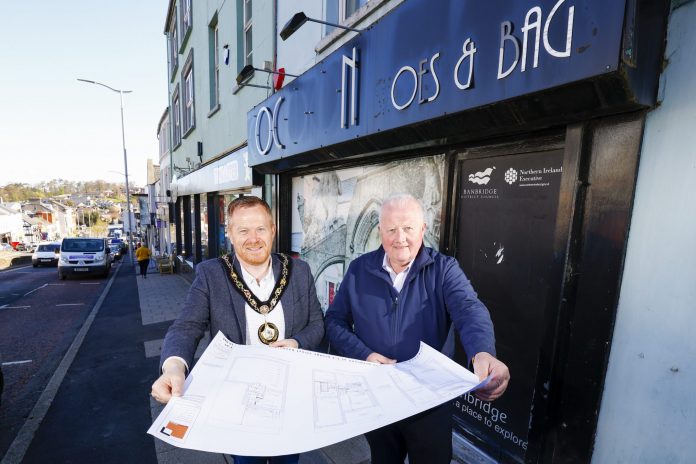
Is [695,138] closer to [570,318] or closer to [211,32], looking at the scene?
[570,318]

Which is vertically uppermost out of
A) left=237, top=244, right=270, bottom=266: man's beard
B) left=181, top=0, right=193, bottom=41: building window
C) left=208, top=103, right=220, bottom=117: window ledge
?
left=181, top=0, right=193, bottom=41: building window

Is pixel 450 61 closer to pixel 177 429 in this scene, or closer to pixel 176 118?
pixel 177 429

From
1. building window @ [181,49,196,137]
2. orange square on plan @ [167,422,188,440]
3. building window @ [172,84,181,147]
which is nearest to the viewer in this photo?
orange square on plan @ [167,422,188,440]

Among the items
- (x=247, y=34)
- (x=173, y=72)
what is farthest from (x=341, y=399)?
(x=173, y=72)

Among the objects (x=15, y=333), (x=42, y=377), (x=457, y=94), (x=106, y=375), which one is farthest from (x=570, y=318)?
(x=15, y=333)

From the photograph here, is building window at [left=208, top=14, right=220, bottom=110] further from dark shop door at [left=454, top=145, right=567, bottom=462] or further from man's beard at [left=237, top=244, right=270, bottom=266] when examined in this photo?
man's beard at [left=237, top=244, right=270, bottom=266]

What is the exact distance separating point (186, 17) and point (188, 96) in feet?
8.79

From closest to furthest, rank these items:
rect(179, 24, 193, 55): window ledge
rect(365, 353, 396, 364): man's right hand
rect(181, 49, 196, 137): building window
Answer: rect(365, 353, 396, 364): man's right hand
rect(179, 24, 193, 55): window ledge
rect(181, 49, 196, 137): building window

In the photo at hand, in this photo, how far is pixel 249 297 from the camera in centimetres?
171

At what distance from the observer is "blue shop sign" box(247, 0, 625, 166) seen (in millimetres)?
1543

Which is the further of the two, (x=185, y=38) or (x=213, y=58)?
(x=185, y=38)

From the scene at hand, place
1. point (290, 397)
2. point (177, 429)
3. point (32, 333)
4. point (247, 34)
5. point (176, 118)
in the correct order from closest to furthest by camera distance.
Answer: point (177, 429) < point (290, 397) < point (32, 333) < point (247, 34) < point (176, 118)

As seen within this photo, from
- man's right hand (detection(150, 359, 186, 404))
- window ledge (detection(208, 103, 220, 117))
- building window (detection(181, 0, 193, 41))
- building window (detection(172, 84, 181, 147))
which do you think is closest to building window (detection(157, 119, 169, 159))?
building window (detection(172, 84, 181, 147))

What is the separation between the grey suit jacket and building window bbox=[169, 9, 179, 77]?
15.7m
